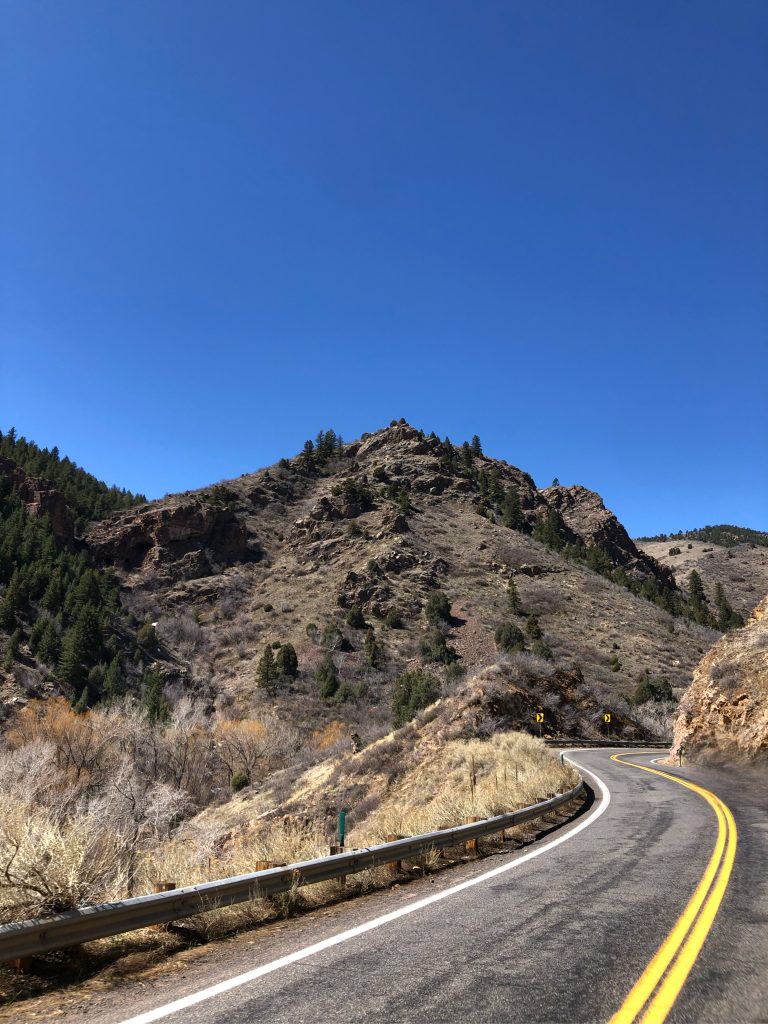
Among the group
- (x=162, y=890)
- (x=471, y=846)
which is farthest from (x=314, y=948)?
(x=471, y=846)

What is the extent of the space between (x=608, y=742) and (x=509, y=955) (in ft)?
125

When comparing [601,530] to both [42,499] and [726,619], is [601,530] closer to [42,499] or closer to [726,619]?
[726,619]

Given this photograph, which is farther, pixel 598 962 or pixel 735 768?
pixel 735 768

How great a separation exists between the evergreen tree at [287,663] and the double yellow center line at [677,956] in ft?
186

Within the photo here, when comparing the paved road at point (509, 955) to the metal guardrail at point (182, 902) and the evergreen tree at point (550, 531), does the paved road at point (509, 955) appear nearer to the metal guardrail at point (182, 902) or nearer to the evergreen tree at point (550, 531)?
the metal guardrail at point (182, 902)

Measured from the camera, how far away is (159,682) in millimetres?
61750

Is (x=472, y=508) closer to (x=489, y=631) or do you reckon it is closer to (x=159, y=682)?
(x=489, y=631)

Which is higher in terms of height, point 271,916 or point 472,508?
point 472,508

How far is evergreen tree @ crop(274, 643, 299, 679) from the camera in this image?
Answer: 6181cm

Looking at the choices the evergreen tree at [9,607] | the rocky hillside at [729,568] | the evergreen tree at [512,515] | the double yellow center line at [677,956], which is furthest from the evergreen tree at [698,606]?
the double yellow center line at [677,956]

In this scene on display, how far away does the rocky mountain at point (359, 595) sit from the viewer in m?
59.4

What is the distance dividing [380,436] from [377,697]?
91337 millimetres

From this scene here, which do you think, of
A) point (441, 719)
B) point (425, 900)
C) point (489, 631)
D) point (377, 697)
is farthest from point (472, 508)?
point (425, 900)

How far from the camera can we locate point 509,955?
461 centimetres
